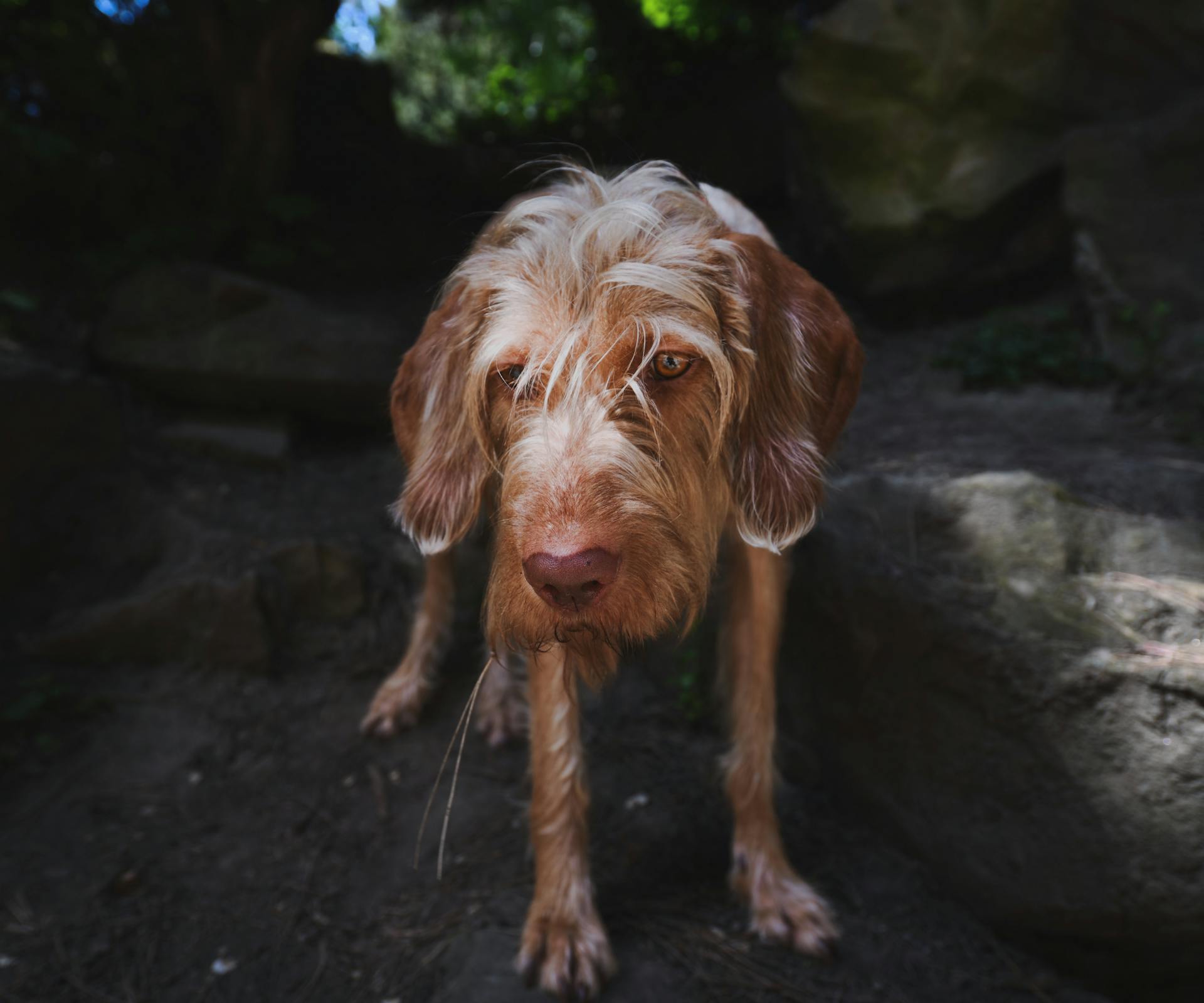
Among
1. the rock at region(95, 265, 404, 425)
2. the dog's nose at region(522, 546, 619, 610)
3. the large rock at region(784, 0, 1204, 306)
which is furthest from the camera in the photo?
the large rock at region(784, 0, 1204, 306)

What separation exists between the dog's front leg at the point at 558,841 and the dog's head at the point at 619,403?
529 millimetres

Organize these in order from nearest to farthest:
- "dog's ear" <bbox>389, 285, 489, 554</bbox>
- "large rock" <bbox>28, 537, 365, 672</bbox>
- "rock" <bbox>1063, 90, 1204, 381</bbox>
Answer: "dog's ear" <bbox>389, 285, 489, 554</bbox>, "large rock" <bbox>28, 537, 365, 672</bbox>, "rock" <bbox>1063, 90, 1204, 381</bbox>

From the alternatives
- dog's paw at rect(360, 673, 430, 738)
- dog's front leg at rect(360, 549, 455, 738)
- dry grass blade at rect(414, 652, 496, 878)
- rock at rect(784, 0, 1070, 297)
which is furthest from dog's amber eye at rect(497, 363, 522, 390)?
rock at rect(784, 0, 1070, 297)

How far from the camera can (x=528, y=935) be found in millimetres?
2363

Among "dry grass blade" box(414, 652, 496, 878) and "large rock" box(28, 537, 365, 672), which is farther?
"large rock" box(28, 537, 365, 672)

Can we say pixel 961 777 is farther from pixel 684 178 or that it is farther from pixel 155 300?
pixel 155 300

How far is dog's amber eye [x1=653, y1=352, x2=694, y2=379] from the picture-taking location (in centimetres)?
191

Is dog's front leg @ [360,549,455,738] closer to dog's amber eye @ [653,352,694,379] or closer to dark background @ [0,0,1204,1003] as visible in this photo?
dark background @ [0,0,1204,1003]

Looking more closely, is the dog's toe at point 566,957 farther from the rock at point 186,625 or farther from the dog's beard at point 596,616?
the rock at point 186,625

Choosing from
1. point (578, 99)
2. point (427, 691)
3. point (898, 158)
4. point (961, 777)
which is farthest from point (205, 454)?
point (578, 99)

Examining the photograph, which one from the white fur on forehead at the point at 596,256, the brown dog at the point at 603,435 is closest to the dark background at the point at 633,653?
the brown dog at the point at 603,435

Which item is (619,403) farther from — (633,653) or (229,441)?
(229,441)

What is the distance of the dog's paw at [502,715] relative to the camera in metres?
3.42

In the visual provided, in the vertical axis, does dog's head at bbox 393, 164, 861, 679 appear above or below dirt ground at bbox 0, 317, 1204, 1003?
above
